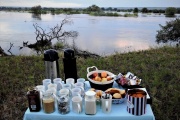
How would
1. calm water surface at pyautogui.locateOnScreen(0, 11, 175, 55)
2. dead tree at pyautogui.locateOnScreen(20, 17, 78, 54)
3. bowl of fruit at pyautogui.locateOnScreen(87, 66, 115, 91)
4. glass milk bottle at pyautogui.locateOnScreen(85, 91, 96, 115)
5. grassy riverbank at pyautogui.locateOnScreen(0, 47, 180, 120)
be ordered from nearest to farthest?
glass milk bottle at pyautogui.locateOnScreen(85, 91, 96, 115) → bowl of fruit at pyautogui.locateOnScreen(87, 66, 115, 91) → grassy riverbank at pyautogui.locateOnScreen(0, 47, 180, 120) → calm water surface at pyautogui.locateOnScreen(0, 11, 175, 55) → dead tree at pyautogui.locateOnScreen(20, 17, 78, 54)

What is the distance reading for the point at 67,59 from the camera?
2.42m

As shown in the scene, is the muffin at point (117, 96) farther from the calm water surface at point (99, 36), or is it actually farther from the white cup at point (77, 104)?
the calm water surface at point (99, 36)

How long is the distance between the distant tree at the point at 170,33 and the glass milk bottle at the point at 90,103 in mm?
16235

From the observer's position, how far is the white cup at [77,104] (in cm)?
190

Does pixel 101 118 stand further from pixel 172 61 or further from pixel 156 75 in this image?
pixel 172 61

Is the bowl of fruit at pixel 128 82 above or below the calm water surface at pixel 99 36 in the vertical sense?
above

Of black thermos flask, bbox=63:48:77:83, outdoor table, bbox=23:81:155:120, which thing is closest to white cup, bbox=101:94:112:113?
outdoor table, bbox=23:81:155:120

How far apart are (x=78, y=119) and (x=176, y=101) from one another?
6.91 ft

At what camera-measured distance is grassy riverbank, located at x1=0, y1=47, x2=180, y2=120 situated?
3.39m

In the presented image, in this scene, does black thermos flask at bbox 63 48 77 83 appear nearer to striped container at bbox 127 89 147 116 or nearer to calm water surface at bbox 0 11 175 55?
striped container at bbox 127 89 147 116

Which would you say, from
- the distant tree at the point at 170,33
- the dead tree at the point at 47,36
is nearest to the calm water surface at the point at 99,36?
the dead tree at the point at 47,36

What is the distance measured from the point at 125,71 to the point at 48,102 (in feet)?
10.2

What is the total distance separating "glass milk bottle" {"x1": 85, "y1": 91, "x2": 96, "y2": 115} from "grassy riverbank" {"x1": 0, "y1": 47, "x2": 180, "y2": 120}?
61.4 inches

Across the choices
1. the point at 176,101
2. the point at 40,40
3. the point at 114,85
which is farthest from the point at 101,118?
the point at 40,40
